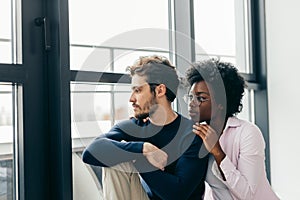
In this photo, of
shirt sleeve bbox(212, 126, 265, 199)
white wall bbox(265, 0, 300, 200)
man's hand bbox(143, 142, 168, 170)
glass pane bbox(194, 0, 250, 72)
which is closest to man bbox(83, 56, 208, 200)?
man's hand bbox(143, 142, 168, 170)

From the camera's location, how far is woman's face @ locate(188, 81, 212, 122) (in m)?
1.97

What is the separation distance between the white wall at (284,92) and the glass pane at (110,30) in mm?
964

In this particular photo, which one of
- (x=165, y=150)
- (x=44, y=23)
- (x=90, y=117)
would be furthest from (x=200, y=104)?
(x=44, y=23)

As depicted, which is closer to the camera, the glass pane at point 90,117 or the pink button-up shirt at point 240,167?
the pink button-up shirt at point 240,167

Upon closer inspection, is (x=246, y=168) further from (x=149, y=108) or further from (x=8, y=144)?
(x=8, y=144)

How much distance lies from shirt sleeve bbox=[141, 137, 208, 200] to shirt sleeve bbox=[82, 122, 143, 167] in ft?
0.31

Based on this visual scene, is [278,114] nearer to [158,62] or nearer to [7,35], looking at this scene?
[158,62]

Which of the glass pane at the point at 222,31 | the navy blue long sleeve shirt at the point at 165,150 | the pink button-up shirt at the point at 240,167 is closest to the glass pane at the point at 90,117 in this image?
the navy blue long sleeve shirt at the point at 165,150

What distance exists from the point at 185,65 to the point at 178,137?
0.75 m

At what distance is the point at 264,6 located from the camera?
123 inches

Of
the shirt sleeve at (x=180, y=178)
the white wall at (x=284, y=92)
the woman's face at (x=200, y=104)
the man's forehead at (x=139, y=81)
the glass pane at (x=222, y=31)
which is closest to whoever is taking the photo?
the shirt sleeve at (x=180, y=178)

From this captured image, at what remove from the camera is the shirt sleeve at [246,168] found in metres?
1.84

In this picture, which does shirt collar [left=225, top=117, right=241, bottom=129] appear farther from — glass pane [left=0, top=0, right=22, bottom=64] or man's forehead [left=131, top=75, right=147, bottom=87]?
glass pane [left=0, top=0, right=22, bottom=64]

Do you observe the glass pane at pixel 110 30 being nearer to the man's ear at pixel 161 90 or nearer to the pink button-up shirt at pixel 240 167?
the man's ear at pixel 161 90
